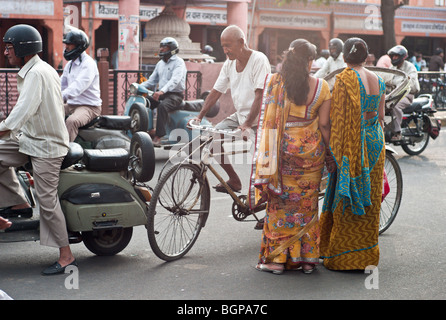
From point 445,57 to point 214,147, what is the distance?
3134 cm

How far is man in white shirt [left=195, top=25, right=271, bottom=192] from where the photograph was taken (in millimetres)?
5902

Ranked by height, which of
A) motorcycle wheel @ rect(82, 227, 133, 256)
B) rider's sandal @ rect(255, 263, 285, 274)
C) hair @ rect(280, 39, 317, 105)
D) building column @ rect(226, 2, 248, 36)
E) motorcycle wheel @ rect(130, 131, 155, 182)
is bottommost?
rider's sandal @ rect(255, 263, 285, 274)

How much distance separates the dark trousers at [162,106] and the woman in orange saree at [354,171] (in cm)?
526

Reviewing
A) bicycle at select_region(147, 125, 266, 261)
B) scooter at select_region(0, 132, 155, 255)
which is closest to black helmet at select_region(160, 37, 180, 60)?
bicycle at select_region(147, 125, 266, 261)

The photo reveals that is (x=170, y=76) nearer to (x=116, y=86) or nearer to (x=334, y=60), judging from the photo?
(x=116, y=86)

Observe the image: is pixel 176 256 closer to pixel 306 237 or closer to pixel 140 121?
pixel 306 237

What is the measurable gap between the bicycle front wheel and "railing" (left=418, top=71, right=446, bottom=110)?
12.3m

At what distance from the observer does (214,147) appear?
5738mm

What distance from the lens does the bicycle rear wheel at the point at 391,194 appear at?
646cm

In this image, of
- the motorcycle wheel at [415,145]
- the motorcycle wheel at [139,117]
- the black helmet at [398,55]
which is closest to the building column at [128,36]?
the black helmet at [398,55]

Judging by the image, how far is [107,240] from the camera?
5461 mm

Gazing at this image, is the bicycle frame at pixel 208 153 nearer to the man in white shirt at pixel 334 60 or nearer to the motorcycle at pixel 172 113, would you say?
the motorcycle at pixel 172 113

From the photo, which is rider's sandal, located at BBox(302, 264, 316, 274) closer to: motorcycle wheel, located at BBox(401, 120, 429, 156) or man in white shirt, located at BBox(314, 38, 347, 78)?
motorcycle wheel, located at BBox(401, 120, 429, 156)
